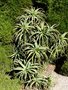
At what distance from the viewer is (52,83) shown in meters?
8.23

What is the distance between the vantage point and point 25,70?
26.9 feet

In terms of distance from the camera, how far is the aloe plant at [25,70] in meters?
8.16

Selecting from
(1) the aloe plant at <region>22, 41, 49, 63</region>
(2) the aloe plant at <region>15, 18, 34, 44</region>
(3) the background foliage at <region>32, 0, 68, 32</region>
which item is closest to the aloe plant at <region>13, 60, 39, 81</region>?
(1) the aloe plant at <region>22, 41, 49, 63</region>

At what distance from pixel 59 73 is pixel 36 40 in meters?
1.15

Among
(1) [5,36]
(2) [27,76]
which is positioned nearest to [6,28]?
(1) [5,36]

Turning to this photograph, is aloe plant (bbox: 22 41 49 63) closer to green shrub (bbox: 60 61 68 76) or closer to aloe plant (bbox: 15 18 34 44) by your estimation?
aloe plant (bbox: 15 18 34 44)

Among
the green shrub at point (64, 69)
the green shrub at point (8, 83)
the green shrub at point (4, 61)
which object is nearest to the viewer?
the green shrub at point (8, 83)

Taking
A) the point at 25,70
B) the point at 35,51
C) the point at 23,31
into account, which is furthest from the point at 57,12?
the point at 25,70

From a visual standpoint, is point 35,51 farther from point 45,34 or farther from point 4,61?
point 4,61

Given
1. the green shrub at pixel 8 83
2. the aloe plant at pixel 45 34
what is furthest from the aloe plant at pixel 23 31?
the green shrub at pixel 8 83

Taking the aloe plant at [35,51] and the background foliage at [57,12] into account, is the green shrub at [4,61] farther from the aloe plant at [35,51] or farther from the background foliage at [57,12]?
the background foliage at [57,12]

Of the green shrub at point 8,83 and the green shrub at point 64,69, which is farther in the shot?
the green shrub at point 64,69

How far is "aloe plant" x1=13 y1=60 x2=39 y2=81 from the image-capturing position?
816 cm

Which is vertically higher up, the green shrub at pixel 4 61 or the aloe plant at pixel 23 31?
the aloe plant at pixel 23 31
